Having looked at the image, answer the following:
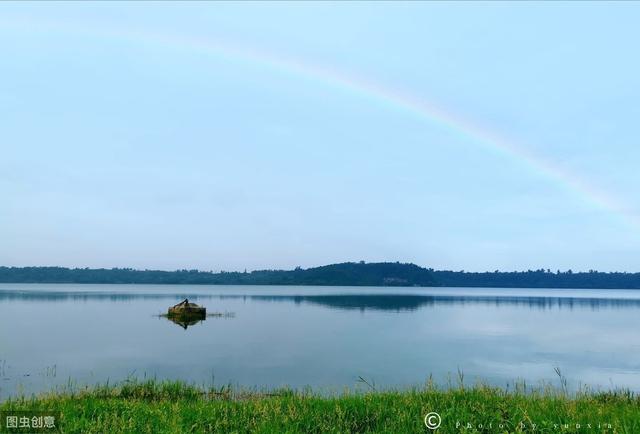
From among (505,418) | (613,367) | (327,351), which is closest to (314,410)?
(505,418)

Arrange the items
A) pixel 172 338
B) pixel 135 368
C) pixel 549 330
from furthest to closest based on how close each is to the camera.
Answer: pixel 549 330
pixel 172 338
pixel 135 368

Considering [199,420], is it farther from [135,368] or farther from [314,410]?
[135,368]

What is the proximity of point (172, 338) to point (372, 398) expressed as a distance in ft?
162

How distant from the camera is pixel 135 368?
3891cm
